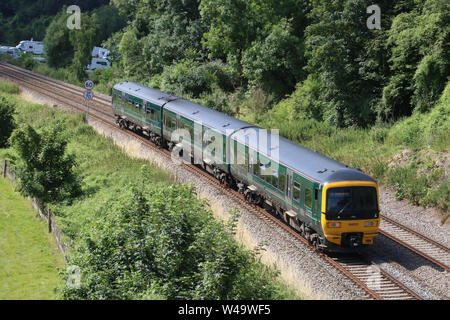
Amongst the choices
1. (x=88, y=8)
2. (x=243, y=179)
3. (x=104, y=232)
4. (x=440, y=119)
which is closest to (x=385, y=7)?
(x=440, y=119)

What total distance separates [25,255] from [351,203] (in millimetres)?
12170

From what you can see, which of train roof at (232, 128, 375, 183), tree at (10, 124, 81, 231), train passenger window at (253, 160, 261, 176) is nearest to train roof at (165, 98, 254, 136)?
train roof at (232, 128, 375, 183)

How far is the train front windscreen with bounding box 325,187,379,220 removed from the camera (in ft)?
51.4

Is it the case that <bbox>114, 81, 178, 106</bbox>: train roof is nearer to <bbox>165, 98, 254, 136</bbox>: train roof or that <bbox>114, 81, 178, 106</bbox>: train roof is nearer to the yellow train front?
<bbox>165, 98, 254, 136</bbox>: train roof

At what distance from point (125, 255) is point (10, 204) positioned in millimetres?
14571

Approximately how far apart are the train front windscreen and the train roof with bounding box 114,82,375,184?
1.17ft

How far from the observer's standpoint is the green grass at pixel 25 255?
687 inches

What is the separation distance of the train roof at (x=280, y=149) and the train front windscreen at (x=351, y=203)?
0.36 meters

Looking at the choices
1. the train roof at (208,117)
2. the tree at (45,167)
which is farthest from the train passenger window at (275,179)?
the tree at (45,167)

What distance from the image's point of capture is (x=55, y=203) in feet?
82.2

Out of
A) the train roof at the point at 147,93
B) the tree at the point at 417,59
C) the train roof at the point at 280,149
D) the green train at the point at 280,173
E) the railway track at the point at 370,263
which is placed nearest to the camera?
the railway track at the point at 370,263

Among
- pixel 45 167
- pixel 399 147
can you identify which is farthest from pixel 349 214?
pixel 45 167

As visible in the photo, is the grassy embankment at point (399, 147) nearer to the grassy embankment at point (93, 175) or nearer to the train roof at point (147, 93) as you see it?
the train roof at point (147, 93)

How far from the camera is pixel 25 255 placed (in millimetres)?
20375
